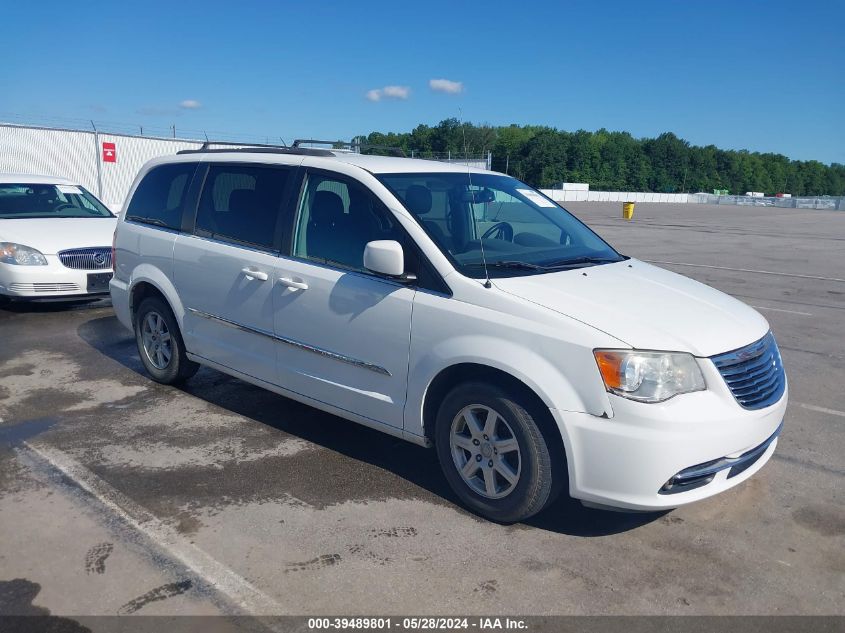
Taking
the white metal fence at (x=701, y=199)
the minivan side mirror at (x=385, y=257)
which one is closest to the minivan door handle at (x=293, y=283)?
the minivan side mirror at (x=385, y=257)

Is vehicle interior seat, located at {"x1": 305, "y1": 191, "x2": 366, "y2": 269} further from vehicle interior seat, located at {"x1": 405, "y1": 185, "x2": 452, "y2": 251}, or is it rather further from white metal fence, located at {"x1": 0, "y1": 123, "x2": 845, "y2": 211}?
white metal fence, located at {"x1": 0, "y1": 123, "x2": 845, "y2": 211}

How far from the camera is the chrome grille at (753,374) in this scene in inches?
137

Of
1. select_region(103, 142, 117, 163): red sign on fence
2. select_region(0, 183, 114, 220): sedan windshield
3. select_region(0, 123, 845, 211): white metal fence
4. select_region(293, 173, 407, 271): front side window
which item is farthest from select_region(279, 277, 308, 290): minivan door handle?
select_region(103, 142, 117, 163): red sign on fence

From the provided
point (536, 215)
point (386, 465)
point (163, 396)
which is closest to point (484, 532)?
point (386, 465)

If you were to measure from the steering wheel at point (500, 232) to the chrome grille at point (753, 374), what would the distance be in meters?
1.51

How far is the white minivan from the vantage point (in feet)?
10.9

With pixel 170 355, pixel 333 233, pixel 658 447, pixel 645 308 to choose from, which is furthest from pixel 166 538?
pixel 645 308

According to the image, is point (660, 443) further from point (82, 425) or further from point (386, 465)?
point (82, 425)

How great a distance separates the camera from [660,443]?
10.5ft

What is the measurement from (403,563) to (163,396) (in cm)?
311

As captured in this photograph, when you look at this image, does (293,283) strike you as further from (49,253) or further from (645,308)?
(49,253)

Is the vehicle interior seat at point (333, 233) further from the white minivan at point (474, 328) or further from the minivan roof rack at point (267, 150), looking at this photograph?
the minivan roof rack at point (267, 150)

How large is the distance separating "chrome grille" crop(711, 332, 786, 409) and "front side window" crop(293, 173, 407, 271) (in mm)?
1806

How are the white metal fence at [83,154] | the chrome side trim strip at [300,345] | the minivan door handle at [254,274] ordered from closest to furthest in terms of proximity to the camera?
the chrome side trim strip at [300,345] < the minivan door handle at [254,274] < the white metal fence at [83,154]
